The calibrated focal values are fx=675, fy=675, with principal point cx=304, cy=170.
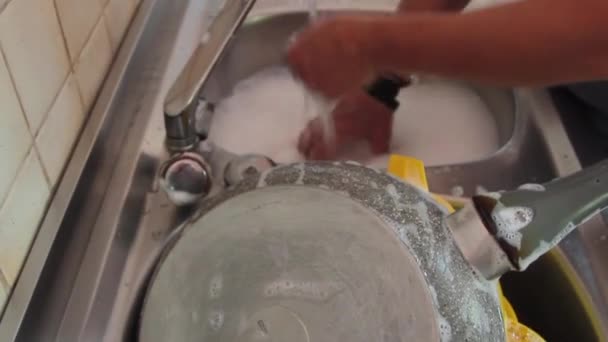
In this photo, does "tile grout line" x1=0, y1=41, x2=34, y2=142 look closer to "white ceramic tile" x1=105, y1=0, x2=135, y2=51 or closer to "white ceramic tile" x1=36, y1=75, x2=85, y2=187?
"white ceramic tile" x1=36, y1=75, x2=85, y2=187

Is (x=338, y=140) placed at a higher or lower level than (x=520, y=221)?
lower

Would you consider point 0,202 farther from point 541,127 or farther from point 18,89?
point 541,127

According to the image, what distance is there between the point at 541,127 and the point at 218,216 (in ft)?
1.46

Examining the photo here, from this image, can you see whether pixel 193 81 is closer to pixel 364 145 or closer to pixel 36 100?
pixel 36 100

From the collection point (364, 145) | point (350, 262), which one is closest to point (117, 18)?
point (364, 145)

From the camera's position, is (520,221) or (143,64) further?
(143,64)

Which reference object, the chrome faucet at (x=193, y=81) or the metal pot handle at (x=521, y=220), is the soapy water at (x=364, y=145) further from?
the metal pot handle at (x=521, y=220)

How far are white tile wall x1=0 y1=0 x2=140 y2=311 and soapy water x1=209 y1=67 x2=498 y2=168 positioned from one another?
9.5 inches

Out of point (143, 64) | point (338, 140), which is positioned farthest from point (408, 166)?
point (143, 64)

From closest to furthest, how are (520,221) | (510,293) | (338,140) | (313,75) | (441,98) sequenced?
(520,221) < (313,75) < (510,293) < (338,140) < (441,98)

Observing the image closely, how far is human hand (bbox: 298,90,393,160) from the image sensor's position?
755 mm

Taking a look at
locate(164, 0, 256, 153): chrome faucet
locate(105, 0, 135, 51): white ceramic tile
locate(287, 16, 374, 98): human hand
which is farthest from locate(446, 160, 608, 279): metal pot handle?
locate(105, 0, 135, 51): white ceramic tile

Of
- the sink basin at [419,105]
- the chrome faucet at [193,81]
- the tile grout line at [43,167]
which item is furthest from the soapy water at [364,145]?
Result: the tile grout line at [43,167]

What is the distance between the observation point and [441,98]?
89 cm
